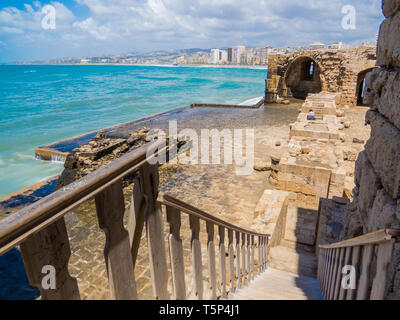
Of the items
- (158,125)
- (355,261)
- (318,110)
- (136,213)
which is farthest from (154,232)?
(158,125)

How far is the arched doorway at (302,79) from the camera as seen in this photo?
81.2ft

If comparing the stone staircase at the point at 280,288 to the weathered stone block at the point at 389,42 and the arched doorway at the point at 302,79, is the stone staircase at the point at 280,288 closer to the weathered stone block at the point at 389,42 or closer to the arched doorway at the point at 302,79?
the weathered stone block at the point at 389,42

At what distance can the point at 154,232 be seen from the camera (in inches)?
50.9

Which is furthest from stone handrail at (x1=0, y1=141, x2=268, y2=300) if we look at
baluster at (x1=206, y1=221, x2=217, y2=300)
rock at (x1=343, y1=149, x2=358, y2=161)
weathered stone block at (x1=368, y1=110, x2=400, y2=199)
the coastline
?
the coastline

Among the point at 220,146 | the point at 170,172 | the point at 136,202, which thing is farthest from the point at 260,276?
the point at 220,146

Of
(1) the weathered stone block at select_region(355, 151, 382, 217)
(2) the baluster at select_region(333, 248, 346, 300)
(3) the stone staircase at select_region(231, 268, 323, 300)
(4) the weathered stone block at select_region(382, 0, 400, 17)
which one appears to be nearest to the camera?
(4) the weathered stone block at select_region(382, 0, 400, 17)

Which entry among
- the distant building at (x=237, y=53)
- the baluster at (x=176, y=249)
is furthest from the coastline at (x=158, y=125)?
the distant building at (x=237, y=53)

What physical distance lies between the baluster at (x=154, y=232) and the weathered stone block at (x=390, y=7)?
2.09 metres

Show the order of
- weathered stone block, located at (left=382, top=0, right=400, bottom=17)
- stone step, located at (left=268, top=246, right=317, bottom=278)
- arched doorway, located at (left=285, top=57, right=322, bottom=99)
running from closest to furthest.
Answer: weathered stone block, located at (left=382, top=0, right=400, bottom=17), stone step, located at (left=268, top=246, right=317, bottom=278), arched doorway, located at (left=285, top=57, right=322, bottom=99)

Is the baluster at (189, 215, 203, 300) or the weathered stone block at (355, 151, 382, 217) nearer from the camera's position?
the baluster at (189, 215, 203, 300)

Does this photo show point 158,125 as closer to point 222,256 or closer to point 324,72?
point 324,72

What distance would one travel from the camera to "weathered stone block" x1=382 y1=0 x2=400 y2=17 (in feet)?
6.12

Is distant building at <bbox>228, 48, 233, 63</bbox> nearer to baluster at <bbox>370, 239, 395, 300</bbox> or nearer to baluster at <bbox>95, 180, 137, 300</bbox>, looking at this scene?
baluster at <bbox>370, 239, 395, 300</bbox>

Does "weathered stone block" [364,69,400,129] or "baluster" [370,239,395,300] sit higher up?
"weathered stone block" [364,69,400,129]
